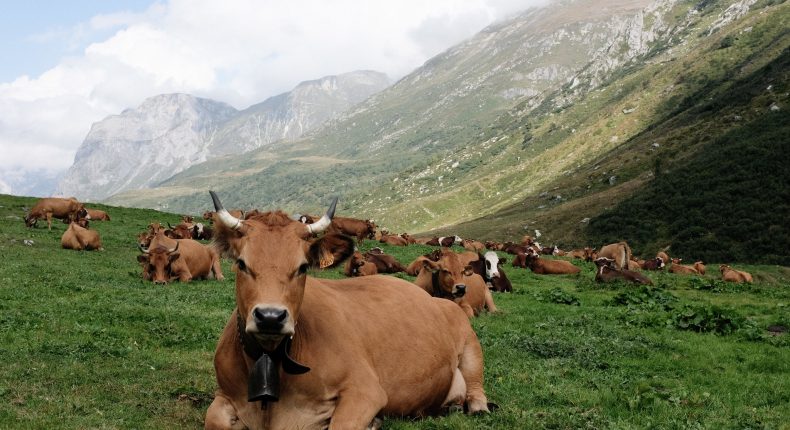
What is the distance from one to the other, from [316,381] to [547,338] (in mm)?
10460

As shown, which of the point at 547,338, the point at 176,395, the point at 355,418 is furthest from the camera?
the point at 547,338

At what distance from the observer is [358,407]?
666 centimetres

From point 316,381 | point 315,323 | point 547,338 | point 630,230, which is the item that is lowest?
point 630,230

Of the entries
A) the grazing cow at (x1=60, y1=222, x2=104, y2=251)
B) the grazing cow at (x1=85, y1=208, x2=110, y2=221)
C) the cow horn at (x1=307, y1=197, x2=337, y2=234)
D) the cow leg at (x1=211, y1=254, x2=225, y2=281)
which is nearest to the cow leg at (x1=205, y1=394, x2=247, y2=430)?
the cow horn at (x1=307, y1=197, x2=337, y2=234)

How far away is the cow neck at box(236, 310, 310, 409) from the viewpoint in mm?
6211

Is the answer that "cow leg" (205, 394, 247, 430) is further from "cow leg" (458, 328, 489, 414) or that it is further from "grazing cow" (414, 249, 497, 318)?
"grazing cow" (414, 249, 497, 318)

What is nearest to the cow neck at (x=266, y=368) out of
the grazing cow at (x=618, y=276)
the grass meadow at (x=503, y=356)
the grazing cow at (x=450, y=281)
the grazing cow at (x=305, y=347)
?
the grazing cow at (x=305, y=347)

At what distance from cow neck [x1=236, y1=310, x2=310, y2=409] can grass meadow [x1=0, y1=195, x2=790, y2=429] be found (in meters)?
1.91

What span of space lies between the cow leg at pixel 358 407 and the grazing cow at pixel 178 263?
15.9 metres

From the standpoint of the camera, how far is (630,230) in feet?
210

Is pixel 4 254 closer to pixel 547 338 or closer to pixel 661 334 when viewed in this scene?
pixel 547 338

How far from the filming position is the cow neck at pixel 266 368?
621 centimetres

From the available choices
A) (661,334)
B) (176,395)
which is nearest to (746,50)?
(661,334)

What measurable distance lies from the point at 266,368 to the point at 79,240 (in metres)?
28.0
